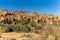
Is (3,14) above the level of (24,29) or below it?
above

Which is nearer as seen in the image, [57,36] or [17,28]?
[57,36]

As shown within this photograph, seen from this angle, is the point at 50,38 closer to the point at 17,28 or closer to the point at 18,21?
the point at 17,28

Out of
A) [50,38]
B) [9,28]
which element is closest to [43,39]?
[50,38]

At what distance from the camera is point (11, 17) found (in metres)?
53.3

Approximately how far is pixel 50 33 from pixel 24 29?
67.4 ft

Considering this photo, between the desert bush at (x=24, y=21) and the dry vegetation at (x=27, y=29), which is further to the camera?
the desert bush at (x=24, y=21)

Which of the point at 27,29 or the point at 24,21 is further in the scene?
the point at 24,21

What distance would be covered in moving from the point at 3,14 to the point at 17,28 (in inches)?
760

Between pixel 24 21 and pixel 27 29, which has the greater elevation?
pixel 24 21

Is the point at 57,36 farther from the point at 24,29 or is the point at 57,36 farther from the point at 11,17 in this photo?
the point at 11,17

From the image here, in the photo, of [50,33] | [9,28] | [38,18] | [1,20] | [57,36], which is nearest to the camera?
[57,36]

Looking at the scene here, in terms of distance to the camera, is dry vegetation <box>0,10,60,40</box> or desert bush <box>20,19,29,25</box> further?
desert bush <box>20,19,29,25</box>

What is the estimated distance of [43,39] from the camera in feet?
53.9

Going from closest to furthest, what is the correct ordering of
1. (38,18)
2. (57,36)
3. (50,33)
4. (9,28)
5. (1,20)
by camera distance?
1. (57,36)
2. (50,33)
3. (9,28)
4. (1,20)
5. (38,18)
